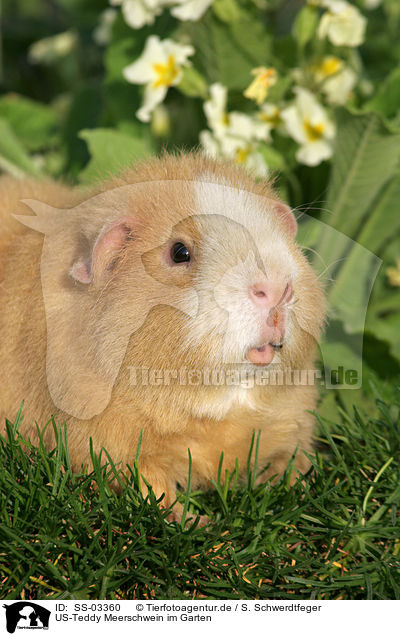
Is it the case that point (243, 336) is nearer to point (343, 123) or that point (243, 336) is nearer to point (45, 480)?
point (45, 480)

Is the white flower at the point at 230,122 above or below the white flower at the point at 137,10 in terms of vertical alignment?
below

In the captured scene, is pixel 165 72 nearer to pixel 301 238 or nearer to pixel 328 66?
pixel 328 66

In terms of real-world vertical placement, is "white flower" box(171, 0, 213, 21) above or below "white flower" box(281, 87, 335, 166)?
above

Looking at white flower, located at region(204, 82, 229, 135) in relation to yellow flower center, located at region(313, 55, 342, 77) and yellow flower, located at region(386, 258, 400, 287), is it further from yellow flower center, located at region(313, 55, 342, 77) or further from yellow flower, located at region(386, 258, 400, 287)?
yellow flower, located at region(386, 258, 400, 287)

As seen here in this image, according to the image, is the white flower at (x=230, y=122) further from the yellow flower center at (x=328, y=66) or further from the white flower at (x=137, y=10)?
the white flower at (x=137, y=10)

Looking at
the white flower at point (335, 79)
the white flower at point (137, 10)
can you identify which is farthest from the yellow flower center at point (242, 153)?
the white flower at point (137, 10)

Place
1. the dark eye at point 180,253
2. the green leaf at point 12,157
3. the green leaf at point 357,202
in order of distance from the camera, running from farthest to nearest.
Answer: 1. the green leaf at point 12,157
2. the green leaf at point 357,202
3. the dark eye at point 180,253

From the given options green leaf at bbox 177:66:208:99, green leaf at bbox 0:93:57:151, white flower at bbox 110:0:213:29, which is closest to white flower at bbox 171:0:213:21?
white flower at bbox 110:0:213:29
